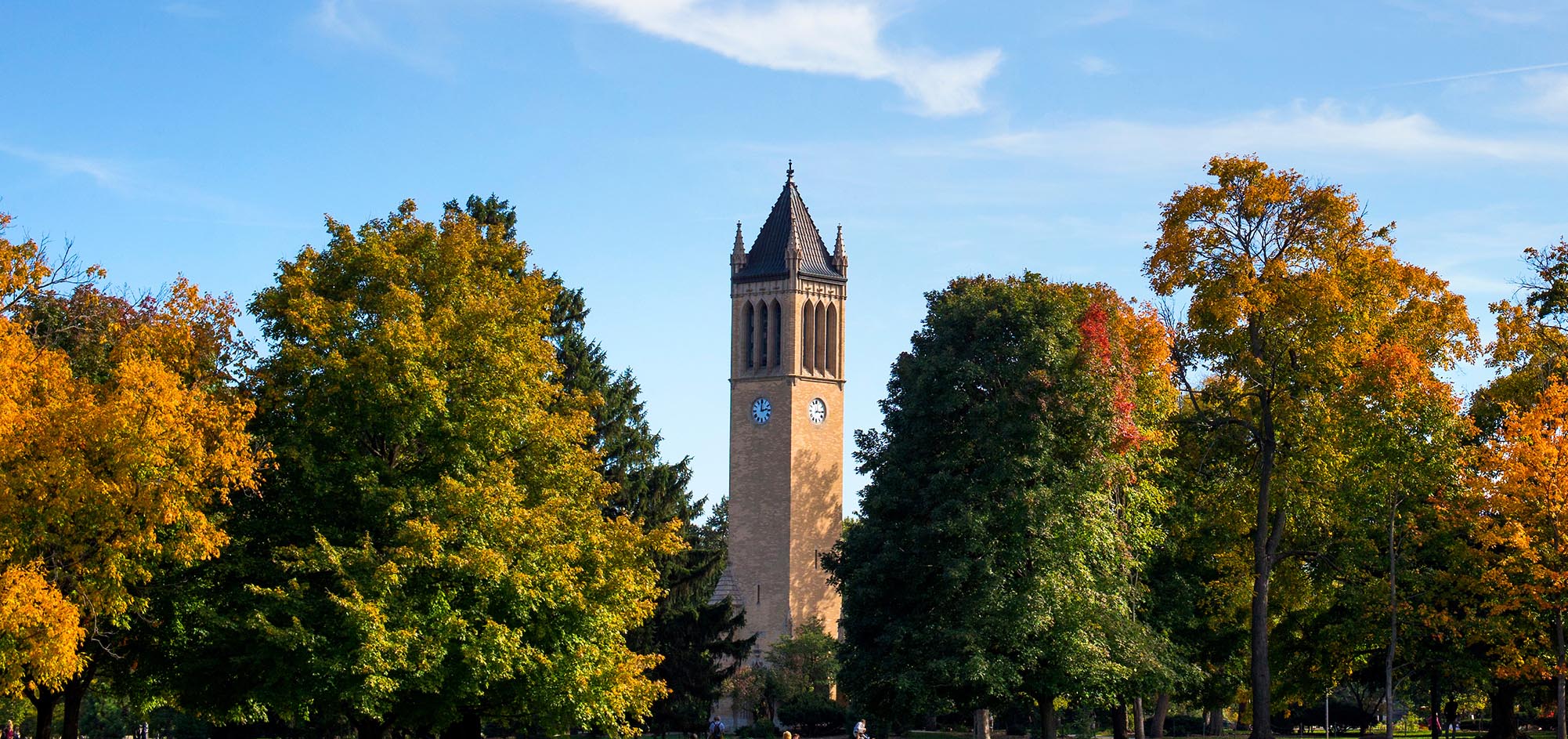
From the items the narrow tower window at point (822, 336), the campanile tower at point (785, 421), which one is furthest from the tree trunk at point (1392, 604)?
the narrow tower window at point (822, 336)

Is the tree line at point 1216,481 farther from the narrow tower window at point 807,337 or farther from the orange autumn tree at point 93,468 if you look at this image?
the narrow tower window at point 807,337

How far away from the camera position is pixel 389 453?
32.8 metres

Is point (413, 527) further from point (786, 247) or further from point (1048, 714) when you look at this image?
point (786, 247)

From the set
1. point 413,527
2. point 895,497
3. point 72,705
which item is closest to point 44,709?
point 72,705

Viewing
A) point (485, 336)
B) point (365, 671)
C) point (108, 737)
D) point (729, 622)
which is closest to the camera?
point (365, 671)

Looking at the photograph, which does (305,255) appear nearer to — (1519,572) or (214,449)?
(214,449)

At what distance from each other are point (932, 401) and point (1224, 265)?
290 inches

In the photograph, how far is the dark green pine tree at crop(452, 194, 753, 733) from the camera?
49.8 m

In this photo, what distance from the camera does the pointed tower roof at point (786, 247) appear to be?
7969cm

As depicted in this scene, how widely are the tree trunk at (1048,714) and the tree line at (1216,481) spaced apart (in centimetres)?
17

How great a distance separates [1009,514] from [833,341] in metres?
44.3

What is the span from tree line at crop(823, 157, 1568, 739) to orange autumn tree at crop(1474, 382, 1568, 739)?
7 centimetres

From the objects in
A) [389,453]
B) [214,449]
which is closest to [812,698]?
[389,453]

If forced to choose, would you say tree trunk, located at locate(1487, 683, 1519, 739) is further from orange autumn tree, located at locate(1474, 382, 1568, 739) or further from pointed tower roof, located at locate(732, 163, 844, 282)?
pointed tower roof, located at locate(732, 163, 844, 282)
